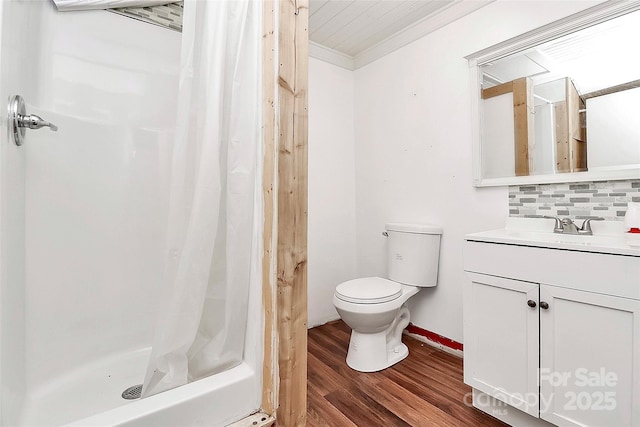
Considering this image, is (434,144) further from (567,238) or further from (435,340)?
(435,340)

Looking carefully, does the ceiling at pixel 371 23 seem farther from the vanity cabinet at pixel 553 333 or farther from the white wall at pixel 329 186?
the vanity cabinet at pixel 553 333

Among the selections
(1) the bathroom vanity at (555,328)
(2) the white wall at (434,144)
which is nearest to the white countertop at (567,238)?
(1) the bathroom vanity at (555,328)

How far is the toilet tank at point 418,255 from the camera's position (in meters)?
1.90

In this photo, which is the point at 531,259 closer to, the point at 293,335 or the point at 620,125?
the point at 620,125

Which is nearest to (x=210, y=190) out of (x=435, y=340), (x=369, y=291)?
(x=369, y=291)

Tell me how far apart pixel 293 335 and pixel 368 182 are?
1702 millimetres

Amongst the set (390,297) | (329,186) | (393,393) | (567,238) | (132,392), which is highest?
(329,186)

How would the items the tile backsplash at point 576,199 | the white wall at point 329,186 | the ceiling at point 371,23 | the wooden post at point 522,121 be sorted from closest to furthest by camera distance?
the tile backsplash at point 576,199 < the wooden post at point 522,121 < the ceiling at point 371,23 < the white wall at point 329,186

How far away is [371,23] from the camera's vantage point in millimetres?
2039

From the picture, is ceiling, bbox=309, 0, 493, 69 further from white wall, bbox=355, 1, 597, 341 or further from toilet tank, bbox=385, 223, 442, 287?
toilet tank, bbox=385, 223, 442, 287

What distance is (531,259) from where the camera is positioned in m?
1.17

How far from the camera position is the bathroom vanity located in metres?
0.97

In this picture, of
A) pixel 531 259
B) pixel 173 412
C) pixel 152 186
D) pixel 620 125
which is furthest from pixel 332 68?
pixel 173 412

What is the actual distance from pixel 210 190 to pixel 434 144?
1.56 meters
